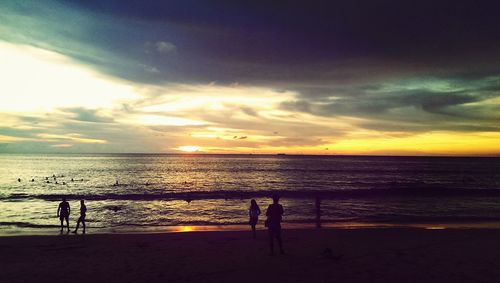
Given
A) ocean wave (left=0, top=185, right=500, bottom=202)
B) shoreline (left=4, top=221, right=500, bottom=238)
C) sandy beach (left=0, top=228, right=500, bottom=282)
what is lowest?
ocean wave (left=0, top=185, right=500, bottom=202)

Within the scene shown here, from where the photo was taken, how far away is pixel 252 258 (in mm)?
12484

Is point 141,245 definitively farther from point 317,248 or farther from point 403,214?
point 403,214

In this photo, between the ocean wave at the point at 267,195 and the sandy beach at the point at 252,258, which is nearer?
the sandy beach at the point at 252,258

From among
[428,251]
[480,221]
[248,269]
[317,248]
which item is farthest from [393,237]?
[480,221]

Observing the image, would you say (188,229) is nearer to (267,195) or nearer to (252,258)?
(252,258)

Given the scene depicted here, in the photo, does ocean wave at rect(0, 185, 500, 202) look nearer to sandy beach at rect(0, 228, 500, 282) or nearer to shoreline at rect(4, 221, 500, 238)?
shoreline at rect(4, 221, 500, 238)

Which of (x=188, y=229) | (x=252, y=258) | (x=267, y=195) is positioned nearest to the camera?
(x=252, y=258)

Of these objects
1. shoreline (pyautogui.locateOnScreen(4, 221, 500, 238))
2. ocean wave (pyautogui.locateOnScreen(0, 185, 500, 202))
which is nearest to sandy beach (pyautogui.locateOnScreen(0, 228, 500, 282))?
shoreline (pyautogui.locateOnScreen(4, 221, 500, 238))

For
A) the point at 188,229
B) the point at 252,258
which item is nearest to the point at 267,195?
the point at 188,229

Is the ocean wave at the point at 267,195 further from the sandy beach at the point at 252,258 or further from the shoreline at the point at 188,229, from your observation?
the sandy beach at the point at 252,258

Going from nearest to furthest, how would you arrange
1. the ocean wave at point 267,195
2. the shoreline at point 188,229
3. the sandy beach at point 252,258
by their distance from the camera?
the sandy beach at point 252,258 → the shoreline at point 188,229 → the ocean wave at point 267,195

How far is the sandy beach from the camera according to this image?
10305 millimetres

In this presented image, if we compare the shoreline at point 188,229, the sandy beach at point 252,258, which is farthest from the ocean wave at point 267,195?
the sandy beach at point 252,258

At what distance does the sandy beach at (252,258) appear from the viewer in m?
10.3
